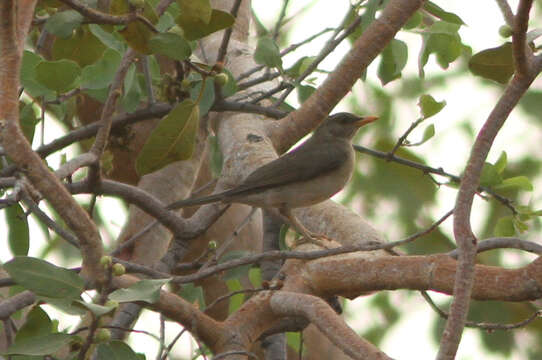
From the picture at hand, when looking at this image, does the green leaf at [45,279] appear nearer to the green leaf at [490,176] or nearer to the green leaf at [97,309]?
the green leaf at [97,309]

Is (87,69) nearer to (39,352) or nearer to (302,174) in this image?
(39,352)

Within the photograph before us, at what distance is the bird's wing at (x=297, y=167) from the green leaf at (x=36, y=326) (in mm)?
1926

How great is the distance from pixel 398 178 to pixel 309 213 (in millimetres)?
2670

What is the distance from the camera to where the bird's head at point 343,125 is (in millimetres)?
6104

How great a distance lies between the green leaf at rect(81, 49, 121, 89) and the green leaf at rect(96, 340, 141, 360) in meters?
1.43

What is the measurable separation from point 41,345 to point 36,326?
0.85 ft

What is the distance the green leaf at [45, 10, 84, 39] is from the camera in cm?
328

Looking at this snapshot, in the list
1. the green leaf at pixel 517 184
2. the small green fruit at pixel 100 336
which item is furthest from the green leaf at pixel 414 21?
the small green fruit at pixel 100 336

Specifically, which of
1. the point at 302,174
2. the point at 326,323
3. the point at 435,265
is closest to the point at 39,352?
the point at 326,323

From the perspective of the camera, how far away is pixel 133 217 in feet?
19.8

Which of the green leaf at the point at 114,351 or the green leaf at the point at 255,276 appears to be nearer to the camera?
the green leaf at the point at 114,351

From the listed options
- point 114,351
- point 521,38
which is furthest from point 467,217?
point 114,351

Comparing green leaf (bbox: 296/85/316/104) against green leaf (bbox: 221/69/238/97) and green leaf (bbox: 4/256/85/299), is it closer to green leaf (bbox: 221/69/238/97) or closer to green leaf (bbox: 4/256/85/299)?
green leaf (bbox: 221/69/238/97)

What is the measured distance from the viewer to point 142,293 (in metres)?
2.48
